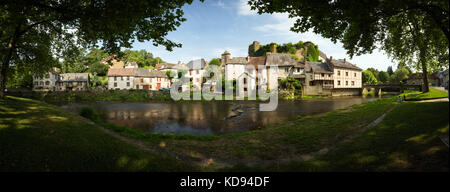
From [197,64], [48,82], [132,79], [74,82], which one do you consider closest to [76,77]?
[74,82]

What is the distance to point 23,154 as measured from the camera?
5.25m

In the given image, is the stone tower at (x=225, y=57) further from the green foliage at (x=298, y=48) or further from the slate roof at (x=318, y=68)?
the slate roof at (x=318, y=68)

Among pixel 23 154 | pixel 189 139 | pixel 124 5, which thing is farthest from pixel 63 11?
pixel 189 139

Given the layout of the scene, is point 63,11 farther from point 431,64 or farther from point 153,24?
point 431,64

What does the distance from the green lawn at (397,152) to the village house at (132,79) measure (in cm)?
7088

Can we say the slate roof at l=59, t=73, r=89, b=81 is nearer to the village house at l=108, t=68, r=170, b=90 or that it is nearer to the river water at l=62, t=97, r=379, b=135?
the village house at l=108, t=68, r=170, b=90

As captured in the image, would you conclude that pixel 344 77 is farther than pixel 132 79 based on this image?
No

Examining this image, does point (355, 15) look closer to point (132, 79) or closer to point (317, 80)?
point (317, 80)

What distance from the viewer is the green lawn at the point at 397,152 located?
14.6ft

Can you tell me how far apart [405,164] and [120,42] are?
37.2ft

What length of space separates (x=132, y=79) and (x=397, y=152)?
73023mm

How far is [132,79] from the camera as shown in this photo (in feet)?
217

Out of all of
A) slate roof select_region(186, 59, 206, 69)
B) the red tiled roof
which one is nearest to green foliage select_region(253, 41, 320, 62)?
the red tiled roof
